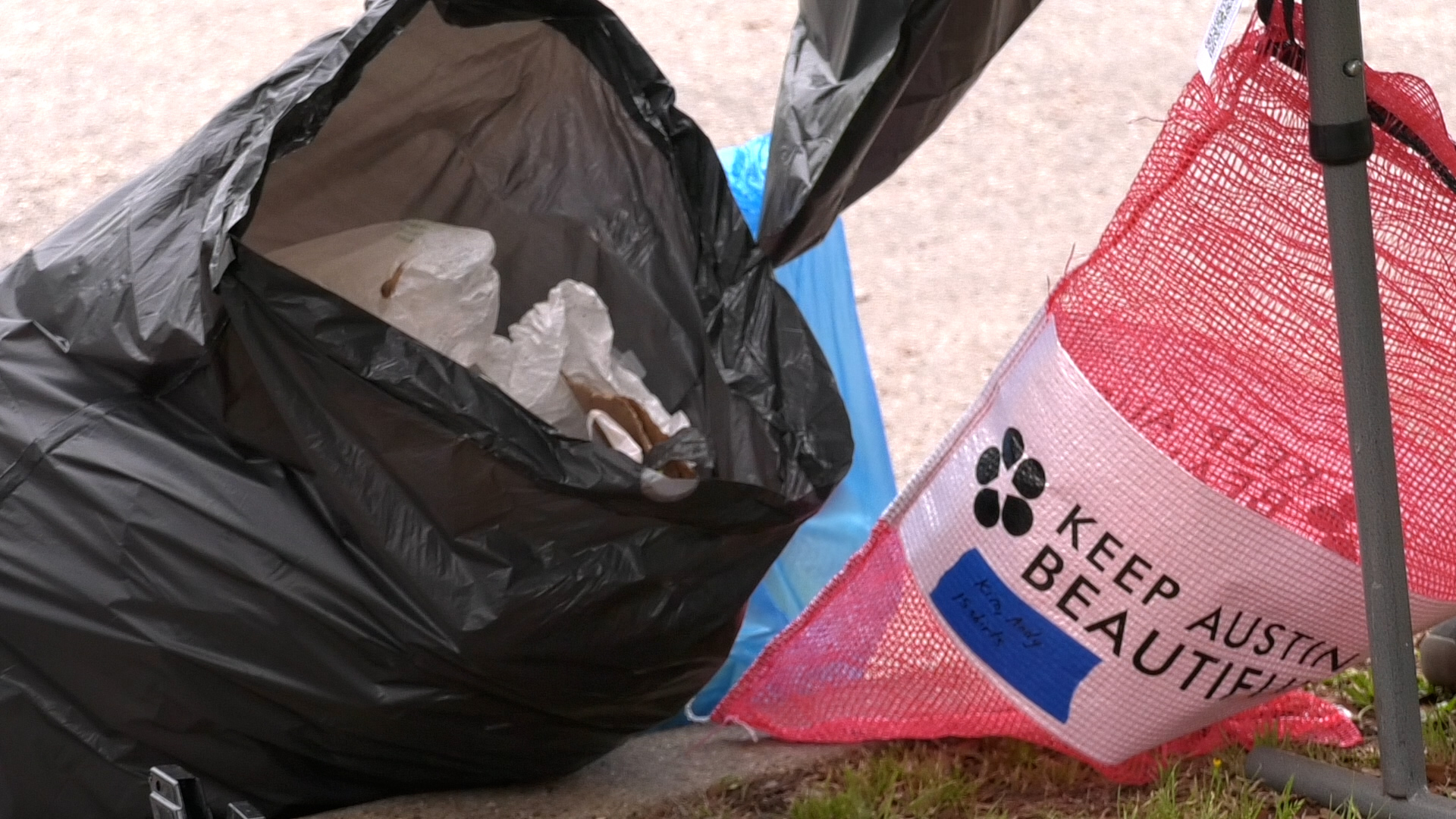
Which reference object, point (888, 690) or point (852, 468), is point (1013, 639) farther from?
point (852, 468)

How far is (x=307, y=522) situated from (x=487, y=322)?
35cm

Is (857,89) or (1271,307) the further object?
(857,89)

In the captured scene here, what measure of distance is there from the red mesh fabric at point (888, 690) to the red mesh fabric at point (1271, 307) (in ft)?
1.09

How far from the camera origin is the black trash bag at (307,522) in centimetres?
157

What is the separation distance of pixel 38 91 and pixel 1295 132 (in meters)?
3.48

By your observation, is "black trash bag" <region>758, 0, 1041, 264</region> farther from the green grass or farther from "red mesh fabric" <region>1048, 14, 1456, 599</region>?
the green grass

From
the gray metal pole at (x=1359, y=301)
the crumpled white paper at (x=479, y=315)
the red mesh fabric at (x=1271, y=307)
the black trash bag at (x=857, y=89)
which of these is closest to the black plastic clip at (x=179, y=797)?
the crumpled white paper at (x=479, y=315)

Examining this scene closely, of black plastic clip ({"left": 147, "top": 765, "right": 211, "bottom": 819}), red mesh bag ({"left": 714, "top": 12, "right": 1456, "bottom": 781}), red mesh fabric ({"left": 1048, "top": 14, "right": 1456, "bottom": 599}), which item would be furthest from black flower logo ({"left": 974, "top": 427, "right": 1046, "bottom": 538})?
black plastic clip ({"left": 147, "top": 765, "right": 211, "bottom": 819})

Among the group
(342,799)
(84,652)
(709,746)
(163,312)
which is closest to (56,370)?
(163,312)

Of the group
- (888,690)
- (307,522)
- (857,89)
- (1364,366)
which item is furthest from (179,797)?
(1364,366)

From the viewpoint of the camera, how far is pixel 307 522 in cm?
163

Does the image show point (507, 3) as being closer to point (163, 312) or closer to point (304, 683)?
point (163, 312)

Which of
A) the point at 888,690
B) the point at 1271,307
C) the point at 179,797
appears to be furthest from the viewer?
the point at 888,690

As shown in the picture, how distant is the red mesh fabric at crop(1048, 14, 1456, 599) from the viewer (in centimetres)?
169
